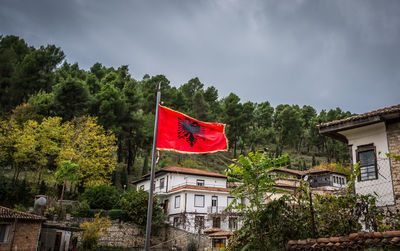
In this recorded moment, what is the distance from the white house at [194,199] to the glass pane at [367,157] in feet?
61.7

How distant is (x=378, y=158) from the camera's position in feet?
40.6

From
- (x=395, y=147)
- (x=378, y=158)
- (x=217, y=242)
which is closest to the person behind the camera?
(x=395, y=147)

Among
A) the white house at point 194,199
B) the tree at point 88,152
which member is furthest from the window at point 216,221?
the tree at point 88,152

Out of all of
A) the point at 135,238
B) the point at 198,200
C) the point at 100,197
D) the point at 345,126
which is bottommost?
the point at 135,238

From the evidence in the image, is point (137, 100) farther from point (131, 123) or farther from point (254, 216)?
point (254, 216)

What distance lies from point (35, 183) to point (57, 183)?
7.45ft

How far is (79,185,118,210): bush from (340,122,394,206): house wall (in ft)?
86.5

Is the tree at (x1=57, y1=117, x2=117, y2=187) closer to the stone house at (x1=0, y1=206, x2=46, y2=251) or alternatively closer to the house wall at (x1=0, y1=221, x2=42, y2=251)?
the house wall at (x1=0, y1=221, x2=42, y2=251)

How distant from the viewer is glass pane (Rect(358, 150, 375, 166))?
41.7 feet

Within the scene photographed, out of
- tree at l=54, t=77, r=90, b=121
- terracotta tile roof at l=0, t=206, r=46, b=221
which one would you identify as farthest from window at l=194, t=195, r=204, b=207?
tree at l=54, t=77, r=90, b=121

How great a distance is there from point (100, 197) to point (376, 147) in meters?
27.6

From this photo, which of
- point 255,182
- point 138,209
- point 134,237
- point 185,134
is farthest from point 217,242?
point 185,134

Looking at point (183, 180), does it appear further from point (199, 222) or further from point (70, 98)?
point (70, 98)

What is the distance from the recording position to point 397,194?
1147 centimetres
